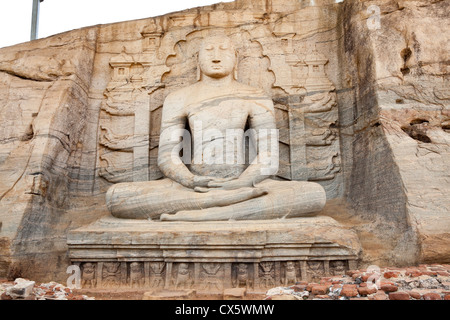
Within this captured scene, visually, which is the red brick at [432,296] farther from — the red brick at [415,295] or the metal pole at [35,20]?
the metal pole at [35,20]

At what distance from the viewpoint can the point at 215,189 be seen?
182 inches

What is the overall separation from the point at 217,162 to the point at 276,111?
4.74 feet

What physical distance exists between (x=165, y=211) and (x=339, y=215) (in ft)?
6.88

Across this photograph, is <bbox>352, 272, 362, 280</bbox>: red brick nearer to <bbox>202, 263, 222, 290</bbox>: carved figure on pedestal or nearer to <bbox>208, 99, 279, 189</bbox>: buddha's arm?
<bbox>202, 263, 222, 290</bbox>: carved figure on pedestal

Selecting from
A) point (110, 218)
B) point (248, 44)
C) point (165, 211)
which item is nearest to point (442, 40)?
point (248, 44)

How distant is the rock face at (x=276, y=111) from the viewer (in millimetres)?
4352

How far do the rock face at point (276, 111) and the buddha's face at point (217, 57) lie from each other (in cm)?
53

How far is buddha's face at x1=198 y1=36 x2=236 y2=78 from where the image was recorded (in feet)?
18.5

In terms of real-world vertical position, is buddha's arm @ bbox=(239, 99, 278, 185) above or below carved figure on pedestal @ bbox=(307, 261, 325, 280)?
above

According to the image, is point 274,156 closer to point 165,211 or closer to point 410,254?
point 165,211

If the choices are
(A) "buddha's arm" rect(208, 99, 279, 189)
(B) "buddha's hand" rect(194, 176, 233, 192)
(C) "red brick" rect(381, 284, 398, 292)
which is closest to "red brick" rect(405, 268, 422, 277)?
(C) "red brick" rect(381, 284, 398, 292)

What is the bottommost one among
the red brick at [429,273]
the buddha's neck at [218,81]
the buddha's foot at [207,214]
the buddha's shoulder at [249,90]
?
the red brick at [429,273]

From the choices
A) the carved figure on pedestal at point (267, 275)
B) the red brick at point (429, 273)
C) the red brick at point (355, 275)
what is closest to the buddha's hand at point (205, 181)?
the carved figure on pedestal at point (267, 275)

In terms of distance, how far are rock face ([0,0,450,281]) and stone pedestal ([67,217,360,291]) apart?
1.70 ft
